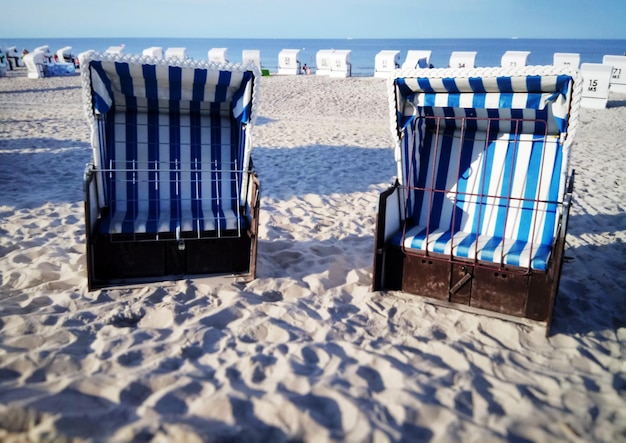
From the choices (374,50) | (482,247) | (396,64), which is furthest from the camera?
(374,50)

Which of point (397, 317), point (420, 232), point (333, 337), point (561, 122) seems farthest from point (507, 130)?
point (333, 337)

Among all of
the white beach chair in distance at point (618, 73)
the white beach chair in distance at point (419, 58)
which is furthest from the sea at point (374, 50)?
the white beach chair in distance at point (618, 73)

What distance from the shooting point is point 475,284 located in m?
3.71

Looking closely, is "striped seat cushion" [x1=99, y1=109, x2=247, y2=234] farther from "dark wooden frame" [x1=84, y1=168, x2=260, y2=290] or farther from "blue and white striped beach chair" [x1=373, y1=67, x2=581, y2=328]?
"blue and white striped beach chair" [x1=373, y1=67, x2=581, y2=328]

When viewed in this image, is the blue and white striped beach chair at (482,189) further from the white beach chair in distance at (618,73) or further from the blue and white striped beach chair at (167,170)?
the white beach chair in distance at (618,73)

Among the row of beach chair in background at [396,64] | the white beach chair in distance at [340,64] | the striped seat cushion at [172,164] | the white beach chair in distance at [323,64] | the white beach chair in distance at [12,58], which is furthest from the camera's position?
the white beach chair in distance at [12,58]

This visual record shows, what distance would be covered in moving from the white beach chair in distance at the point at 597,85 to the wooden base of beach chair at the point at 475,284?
1446 centimetres

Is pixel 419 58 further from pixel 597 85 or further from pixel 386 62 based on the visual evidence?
pixel 597 85

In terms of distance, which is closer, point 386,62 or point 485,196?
point 485,196

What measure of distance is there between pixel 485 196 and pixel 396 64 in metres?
20.4

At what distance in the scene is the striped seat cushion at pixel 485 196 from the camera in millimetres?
3807

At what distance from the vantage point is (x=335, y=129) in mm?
11375

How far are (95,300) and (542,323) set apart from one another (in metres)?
3.49

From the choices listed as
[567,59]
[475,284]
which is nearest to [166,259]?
[475,284]
